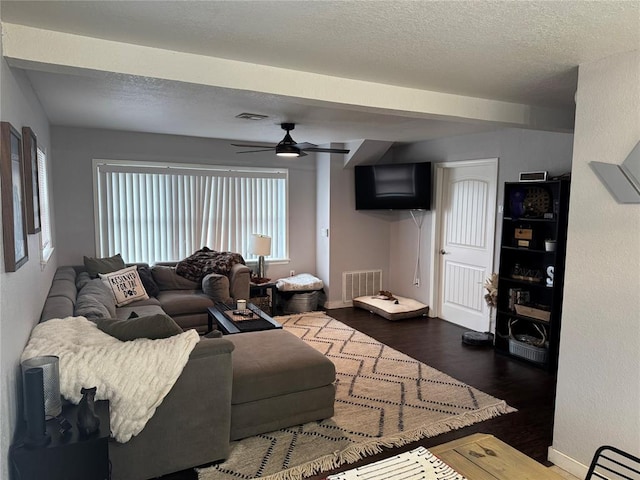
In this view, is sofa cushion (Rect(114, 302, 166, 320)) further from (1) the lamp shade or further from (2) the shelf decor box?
(2) the shelf decor box

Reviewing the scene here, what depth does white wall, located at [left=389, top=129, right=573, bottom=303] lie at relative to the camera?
14.6 feet

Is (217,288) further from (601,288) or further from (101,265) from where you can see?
(601,288)

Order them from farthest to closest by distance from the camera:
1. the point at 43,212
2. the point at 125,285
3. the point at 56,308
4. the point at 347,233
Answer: the point at 347,233 < the point at 125,285 < the point at 43,212 < the point at 56,308

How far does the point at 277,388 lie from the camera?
9.80 ft

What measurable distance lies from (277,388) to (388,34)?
2217mm

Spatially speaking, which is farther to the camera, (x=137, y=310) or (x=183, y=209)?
(x=183, y=209)

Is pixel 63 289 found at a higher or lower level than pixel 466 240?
lower

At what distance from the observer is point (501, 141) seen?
4977mm

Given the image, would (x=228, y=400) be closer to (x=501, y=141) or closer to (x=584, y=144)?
(x=584, y=144)

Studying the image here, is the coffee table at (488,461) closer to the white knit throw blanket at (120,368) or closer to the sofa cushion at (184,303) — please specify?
the white knit throw blanket at (120,368)

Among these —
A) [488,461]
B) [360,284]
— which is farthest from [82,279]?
[488,461]

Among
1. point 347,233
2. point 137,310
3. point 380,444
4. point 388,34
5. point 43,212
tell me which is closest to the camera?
point 388,34

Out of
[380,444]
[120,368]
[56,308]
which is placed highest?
[56,308]

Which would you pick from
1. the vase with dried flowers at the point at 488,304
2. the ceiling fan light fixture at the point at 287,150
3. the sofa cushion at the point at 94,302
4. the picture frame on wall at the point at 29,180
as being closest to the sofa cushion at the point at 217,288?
the sofa cushion at the point at 94,302
